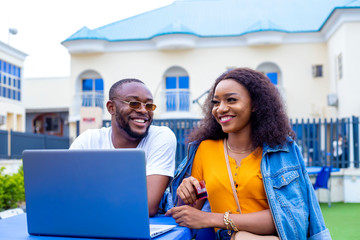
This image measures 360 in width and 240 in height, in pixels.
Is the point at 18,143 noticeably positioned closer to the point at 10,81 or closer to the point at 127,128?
the point at 10,81

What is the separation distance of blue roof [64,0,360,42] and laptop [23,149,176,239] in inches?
623

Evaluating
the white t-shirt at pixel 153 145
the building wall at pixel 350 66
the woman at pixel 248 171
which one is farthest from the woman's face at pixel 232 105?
the building wall at pixel 350 66

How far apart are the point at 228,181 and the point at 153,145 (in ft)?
1.72

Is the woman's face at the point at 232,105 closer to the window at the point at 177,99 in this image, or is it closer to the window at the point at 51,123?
the window at the point at 177,99

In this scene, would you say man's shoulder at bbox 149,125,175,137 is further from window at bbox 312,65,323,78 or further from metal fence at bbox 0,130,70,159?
window at bbox 312,65,323,78

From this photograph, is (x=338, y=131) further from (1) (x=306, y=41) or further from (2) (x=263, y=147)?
(1) (x=306, y=41)

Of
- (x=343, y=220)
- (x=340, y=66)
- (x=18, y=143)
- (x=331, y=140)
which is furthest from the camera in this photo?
(x=340, y=66)

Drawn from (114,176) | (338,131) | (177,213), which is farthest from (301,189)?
(338,131)

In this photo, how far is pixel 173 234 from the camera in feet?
5.59

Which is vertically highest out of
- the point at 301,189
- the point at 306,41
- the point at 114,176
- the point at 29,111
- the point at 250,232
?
the point at 306,41

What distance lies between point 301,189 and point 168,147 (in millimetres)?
784

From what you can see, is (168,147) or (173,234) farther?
(168,147)

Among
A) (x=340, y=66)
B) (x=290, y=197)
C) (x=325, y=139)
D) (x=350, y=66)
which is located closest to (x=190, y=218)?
(x=290, y=197)

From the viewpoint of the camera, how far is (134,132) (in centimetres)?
244
